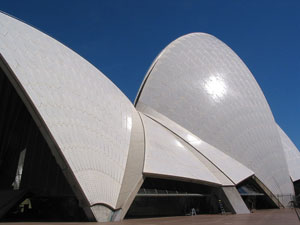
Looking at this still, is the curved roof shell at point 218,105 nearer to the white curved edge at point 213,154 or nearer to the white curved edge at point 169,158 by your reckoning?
the white curved edge at point 213,154

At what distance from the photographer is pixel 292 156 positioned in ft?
94.0

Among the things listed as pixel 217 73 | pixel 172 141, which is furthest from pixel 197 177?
pixel 217 73

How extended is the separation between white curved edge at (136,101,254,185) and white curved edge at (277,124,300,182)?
276 inches

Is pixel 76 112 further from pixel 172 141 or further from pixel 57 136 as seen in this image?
pixel 172 141

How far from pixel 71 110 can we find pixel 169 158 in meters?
6.24

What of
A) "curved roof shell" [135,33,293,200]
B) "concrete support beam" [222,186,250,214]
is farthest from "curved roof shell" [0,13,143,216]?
"concrete support beam" [222,186,250,214]

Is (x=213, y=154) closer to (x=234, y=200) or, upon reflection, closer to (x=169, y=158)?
(x=234, y=200)

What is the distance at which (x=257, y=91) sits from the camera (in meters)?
26.2

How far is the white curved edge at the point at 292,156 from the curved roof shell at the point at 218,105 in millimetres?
2752

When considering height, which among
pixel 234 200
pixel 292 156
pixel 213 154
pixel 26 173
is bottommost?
pixel 234 200

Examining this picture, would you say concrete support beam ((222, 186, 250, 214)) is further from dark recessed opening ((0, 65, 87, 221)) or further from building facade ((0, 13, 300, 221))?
dark recessed opening ((0, 65, 87, 221))

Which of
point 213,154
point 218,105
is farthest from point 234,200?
point 218,105

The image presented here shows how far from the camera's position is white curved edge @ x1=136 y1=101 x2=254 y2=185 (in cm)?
1927

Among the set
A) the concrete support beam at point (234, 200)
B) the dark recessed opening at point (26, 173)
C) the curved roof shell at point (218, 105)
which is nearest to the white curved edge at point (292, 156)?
the curved roof shell at point (218, 105)
